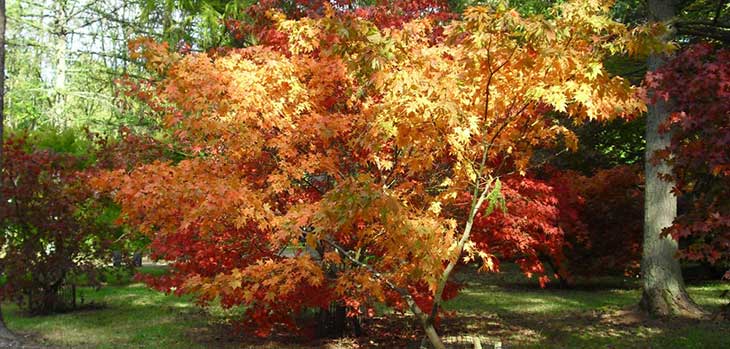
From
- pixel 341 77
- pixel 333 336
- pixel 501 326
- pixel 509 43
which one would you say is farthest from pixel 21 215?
pixel 509 43

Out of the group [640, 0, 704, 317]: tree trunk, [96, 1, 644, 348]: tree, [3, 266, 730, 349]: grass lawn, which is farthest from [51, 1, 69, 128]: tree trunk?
[640, 0, 704, 317]: tree trunk

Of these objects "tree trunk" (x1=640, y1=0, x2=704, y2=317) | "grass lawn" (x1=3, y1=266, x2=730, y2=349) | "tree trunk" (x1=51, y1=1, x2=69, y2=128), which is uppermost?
"tree trunk" (x1=51, y1=1, x2=69, y2=128)

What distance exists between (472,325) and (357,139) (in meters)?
5.68

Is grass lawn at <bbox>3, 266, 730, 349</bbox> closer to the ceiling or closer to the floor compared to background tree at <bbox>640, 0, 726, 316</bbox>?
closer to the floor

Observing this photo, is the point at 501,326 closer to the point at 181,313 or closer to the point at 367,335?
the point at 367,335

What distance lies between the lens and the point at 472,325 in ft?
36.2

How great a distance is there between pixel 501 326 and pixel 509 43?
6215mm

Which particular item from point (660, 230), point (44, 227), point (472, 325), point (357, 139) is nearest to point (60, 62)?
point (44, 227)

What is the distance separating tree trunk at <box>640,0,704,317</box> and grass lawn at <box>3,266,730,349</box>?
0.43 meters

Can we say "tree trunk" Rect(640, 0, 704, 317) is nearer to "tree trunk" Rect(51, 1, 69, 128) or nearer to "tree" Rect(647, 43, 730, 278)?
"tree" Rect(647, 43, 730, 278)

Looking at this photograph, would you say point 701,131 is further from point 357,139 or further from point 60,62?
point 60,62

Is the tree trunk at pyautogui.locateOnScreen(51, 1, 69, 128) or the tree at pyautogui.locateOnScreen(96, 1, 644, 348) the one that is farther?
the tree trunk at pyautogui.locateOnScreen(51, 1, 69, 128)

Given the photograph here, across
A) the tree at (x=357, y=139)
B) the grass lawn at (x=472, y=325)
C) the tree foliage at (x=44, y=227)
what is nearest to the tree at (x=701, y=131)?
the tree at (x=357, y=139)

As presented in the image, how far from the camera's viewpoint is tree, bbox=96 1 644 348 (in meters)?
5.95
